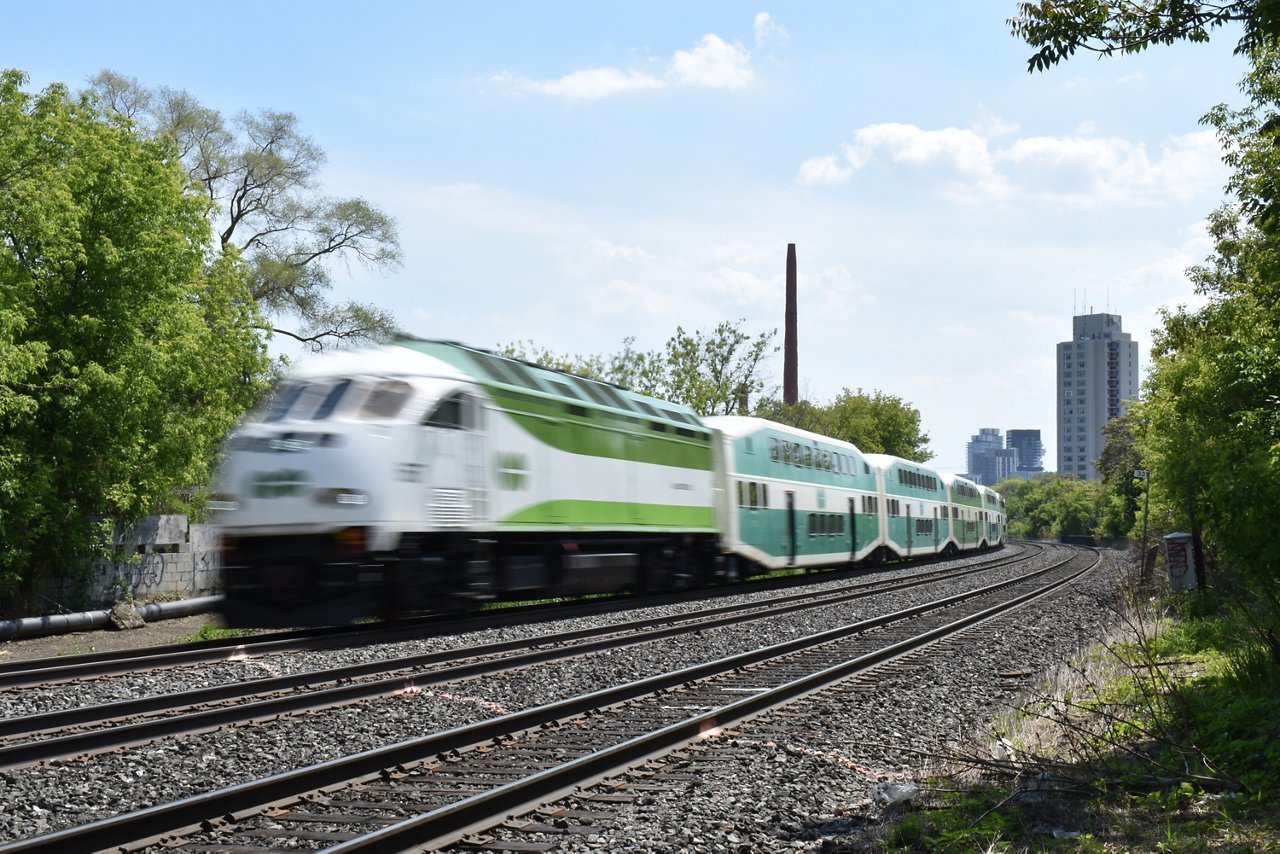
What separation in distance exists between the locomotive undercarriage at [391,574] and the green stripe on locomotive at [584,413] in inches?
63.9

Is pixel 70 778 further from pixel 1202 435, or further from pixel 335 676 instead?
pixel 1202 435

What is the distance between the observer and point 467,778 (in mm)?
6953

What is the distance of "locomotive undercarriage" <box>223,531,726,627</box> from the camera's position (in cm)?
1356

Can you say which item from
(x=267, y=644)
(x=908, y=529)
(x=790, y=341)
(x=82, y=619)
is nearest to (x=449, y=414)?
(x=267, y=644)

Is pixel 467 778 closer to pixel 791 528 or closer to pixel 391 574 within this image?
pixel 391 574

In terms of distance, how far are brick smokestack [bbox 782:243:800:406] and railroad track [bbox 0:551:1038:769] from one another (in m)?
45.1

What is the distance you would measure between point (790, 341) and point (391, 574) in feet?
159

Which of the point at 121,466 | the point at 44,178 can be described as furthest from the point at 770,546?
the point at 44,178

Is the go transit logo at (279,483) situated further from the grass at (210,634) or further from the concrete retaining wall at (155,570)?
the concrete retaining wall at (155,570)

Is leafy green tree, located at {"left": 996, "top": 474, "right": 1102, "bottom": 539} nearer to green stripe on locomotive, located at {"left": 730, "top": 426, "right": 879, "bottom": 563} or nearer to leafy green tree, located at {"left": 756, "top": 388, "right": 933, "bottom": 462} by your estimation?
leafy green tree, located at {"left": 756, "top": 388, "right": 933, "bottom": 462}

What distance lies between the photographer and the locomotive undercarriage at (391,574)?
44.5ft

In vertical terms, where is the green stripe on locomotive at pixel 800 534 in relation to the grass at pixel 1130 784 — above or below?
above

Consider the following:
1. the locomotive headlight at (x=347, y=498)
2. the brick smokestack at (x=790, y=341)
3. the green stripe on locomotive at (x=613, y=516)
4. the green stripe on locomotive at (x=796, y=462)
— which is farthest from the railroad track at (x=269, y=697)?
the brick smokestack at (x=790, y=341)

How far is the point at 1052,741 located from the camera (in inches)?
320
